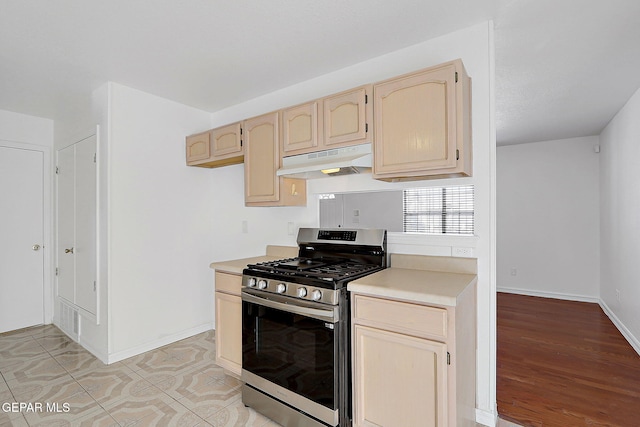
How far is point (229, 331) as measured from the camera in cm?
253

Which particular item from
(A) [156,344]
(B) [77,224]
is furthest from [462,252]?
(B) [77,224]

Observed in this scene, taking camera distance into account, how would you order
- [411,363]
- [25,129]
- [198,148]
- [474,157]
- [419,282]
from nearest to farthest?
[411,363], [419,282], [474,157], [198,148], [25,129]

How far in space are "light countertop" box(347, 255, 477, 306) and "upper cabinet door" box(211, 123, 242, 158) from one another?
66.4 inches

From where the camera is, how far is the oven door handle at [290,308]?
5.98 ft

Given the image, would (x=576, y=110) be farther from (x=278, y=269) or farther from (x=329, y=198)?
(x=278, y=269)

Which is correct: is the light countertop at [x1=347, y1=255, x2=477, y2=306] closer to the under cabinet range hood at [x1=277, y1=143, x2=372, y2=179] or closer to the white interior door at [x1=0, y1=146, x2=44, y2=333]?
the under cabinet range hood at [x1=277, y1=143, x2=372, y2=179]

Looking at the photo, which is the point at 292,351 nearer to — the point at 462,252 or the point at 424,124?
the point at 462,252

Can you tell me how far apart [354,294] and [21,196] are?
4158mm

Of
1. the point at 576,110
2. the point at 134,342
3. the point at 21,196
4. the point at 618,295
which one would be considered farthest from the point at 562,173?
the point at 21,196

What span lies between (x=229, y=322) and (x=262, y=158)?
1331 millimetres

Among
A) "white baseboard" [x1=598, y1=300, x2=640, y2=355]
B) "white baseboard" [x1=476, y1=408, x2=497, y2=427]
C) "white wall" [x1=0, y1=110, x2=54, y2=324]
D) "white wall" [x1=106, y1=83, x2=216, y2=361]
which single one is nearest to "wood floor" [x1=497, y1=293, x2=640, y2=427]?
"white baseboard" [x1=598, y1=300, x2=640, y2=355]

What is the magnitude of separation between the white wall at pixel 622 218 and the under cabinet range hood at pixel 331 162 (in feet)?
9.41

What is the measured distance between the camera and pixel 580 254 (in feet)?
16.3

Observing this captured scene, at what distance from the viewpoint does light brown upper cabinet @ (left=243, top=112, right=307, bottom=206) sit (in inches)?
105
